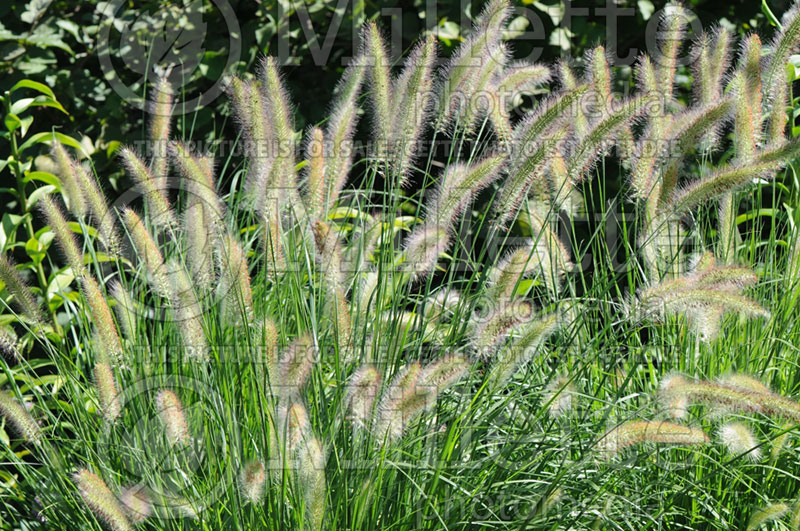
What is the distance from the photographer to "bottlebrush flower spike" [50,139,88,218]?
6.09ft

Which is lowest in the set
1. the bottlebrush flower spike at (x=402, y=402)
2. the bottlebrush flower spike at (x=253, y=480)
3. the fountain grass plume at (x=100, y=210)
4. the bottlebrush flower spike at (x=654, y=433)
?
the bottlebrush flower spike at (x=654, y=433)

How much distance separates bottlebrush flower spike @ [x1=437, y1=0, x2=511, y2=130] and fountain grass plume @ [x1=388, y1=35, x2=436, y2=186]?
60 millimetres

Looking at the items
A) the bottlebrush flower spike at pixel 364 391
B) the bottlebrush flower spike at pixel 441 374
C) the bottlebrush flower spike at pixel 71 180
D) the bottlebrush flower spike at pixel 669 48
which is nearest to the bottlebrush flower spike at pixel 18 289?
the bottlebrush flower spike at pixel 71 180

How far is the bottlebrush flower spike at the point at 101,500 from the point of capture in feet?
4.40

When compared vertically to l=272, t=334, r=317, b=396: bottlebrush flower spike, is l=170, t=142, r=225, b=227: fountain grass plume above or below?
above

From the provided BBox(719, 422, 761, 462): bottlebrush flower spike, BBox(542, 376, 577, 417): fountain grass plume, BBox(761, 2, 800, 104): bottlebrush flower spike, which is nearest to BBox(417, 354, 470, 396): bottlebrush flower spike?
BBox(542, 376, 577, 417): fountain grass plume

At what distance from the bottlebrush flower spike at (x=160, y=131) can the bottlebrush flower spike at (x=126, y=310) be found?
27 cm

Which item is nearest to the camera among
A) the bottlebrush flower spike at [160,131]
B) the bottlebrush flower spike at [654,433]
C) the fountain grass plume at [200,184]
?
the bottlebrush flower spike at [654,433]

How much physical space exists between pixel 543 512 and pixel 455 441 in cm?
22

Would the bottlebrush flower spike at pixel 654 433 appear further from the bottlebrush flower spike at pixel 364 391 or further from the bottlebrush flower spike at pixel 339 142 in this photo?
the bottlebrush flower spike at pixel 339 142

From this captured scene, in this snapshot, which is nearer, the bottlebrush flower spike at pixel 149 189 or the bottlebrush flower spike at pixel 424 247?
the bottlebrush flower spike at pixel 424 247

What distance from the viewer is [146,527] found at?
1640 millimetres

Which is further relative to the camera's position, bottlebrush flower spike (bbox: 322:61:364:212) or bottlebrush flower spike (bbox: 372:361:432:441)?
bottlebrush flower spike (bbox: 322:61:364:212)

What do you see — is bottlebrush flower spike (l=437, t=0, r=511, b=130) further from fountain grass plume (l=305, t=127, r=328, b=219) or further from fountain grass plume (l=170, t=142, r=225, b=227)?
fountain grass plume (l=170, t=142, r=225, b=227)
